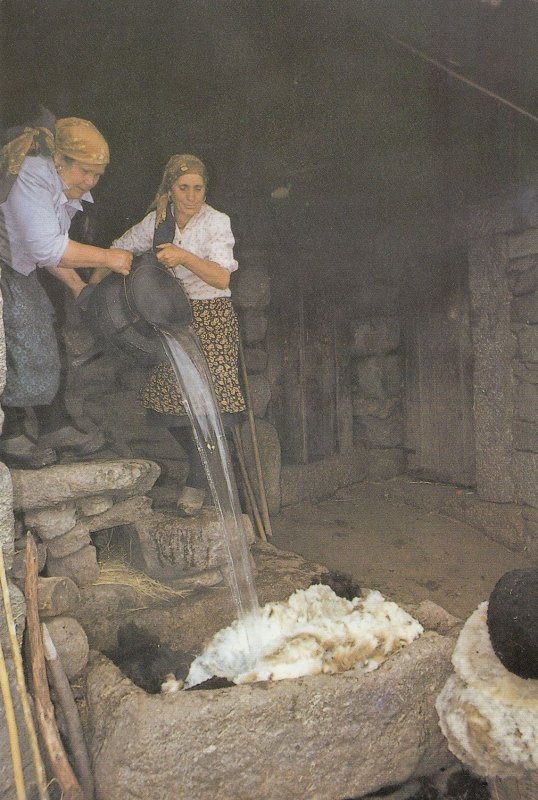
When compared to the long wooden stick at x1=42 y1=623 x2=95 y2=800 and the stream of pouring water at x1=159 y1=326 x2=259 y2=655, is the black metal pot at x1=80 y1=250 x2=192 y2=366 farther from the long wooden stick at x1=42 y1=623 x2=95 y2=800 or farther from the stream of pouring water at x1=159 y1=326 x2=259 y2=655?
the long wooden stick at x1=42 y1=623 x2=95 y2=800

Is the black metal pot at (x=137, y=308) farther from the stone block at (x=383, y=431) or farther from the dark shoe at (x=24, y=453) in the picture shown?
the stone block at (x=383, y=431)

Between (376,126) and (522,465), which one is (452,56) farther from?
(522,465)

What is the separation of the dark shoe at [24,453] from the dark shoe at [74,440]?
2.9 inches

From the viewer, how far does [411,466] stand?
19.0 ft

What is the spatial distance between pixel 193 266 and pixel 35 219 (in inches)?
31.8

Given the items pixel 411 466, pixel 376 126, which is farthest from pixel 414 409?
pixel 376 126

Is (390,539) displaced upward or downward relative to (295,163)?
downward

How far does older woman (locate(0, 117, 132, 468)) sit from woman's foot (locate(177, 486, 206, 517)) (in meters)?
0.87

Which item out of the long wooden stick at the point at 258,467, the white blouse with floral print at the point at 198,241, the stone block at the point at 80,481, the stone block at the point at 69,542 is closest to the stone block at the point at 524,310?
the long wooden stick at the point at 258,467

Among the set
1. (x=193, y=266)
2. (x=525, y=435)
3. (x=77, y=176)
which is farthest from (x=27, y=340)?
(x=525, y=435)

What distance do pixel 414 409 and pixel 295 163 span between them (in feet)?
8.33

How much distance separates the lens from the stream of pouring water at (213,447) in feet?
11.3

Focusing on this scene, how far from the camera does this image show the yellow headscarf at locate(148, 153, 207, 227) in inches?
129

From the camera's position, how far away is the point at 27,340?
3043mm
